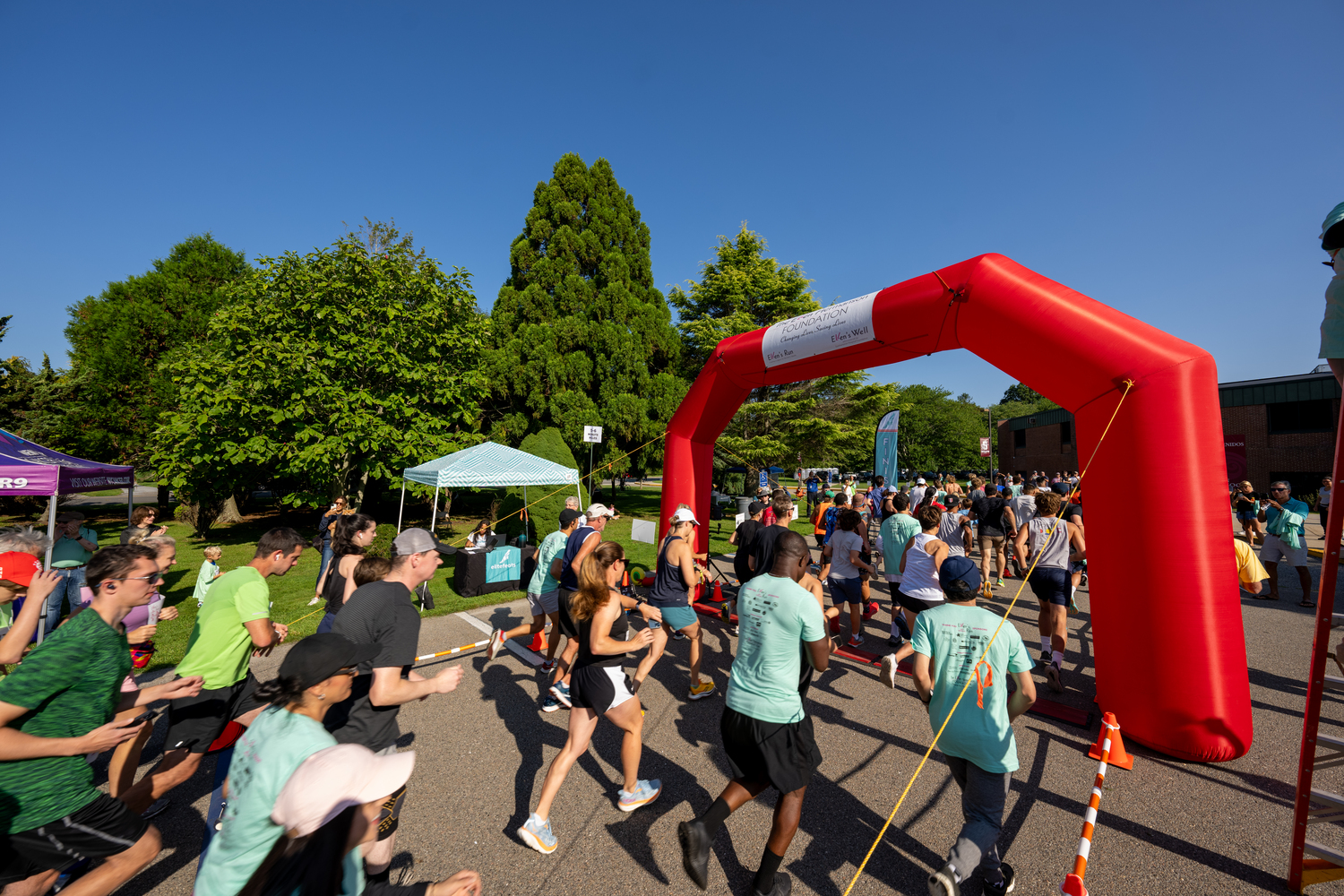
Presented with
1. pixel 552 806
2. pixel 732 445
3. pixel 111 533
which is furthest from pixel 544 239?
pixel 552 806

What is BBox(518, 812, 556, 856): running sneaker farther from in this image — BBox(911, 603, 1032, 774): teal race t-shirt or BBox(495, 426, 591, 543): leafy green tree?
BBox(495, 426, 591, 543): leafy green tree

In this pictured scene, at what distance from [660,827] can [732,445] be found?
17382 millimetres

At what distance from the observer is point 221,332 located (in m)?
13.9

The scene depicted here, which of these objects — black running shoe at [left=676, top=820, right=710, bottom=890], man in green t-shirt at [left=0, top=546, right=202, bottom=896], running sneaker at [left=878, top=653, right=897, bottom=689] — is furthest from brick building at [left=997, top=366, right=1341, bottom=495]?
man in green t-shirt at [left=0, top=546, right=202, bottom=896]

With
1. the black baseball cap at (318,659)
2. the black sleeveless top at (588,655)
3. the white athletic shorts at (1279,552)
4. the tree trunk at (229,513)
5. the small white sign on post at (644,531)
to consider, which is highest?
the black baseball cap at (318,659)

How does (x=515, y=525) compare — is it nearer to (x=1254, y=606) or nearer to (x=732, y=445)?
(x=732, y=445)

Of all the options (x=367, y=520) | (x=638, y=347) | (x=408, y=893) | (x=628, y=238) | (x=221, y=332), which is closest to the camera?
(x=408, y=893)

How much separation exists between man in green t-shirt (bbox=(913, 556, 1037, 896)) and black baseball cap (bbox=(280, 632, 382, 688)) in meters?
2.58

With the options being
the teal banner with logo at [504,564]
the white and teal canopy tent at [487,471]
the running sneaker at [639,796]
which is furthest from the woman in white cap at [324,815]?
the white and teal canopy tent at [487,471]

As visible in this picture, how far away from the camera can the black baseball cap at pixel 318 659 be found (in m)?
1.73

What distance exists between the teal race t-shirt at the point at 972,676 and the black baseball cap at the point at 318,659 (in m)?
2.56

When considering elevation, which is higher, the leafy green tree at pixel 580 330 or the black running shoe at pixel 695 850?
the leafy green tree at pixel 580 330

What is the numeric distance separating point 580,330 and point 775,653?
17.7 metres

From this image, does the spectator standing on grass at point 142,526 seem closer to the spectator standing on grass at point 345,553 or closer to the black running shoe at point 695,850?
the spectator standing on grass at point 345,553
